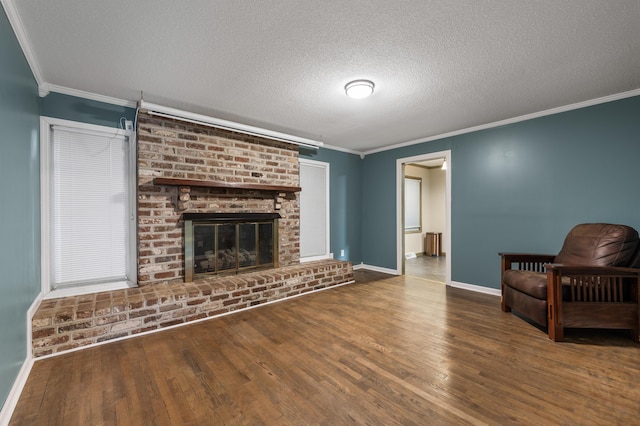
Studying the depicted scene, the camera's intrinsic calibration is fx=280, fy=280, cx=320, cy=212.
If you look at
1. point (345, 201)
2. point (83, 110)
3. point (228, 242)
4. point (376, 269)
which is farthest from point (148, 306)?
point (376, 269)

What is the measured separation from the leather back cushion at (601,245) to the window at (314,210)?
3.21m

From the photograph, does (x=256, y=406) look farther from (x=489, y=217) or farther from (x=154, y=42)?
(x=489, y=217)

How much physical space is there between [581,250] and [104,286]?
4854 mm

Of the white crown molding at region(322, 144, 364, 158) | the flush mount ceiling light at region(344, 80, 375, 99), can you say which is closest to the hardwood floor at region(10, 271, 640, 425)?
the flush mount ceiling light at region(344, 80, 375, 99)

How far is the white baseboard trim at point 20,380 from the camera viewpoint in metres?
1.51

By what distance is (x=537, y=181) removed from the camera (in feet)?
Answer: 11.4

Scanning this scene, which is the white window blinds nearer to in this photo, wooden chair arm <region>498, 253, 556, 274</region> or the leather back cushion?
wooden chair arm <region>498, 253, 556, 274</region>

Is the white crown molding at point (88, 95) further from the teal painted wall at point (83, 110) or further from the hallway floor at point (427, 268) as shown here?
the hallway floor at point (427, 268)

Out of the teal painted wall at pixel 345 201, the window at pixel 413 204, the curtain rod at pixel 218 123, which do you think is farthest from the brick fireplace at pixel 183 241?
the window at pixel 413 204

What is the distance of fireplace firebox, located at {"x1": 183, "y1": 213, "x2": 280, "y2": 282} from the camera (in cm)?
336

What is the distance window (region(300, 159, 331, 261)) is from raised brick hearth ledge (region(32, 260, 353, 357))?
911 mm

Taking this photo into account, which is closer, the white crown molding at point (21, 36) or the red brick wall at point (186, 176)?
the white crown molding at point (21, 36)

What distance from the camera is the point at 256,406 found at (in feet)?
5.32

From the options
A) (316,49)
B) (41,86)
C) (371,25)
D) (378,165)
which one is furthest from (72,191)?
(378,165)
